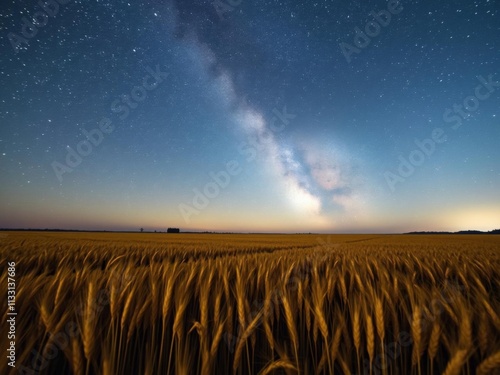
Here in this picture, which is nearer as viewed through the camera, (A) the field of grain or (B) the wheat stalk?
(B) the wheat stalk

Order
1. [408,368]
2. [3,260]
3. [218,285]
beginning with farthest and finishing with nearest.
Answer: [3,260]
[218,285]
[408,368]

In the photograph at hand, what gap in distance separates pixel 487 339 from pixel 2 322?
2.36 metres

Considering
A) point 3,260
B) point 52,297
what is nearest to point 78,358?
point 52,297

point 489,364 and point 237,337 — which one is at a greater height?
point 489,364

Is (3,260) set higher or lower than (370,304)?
lower

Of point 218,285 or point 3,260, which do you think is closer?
point 218,285

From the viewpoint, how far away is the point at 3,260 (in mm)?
3619

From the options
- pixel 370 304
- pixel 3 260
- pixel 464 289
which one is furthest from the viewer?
pixel 3 260

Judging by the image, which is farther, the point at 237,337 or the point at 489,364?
the point at 237,337

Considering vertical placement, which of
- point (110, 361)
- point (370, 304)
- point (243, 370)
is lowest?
point (243, 370)

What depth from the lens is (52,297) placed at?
4.78ft

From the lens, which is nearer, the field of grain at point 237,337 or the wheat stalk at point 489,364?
the wheat stalk at point 489,364

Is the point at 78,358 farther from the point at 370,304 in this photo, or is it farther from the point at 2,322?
the point at 370,304

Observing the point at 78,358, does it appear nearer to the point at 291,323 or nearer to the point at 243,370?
the point at 243,370
